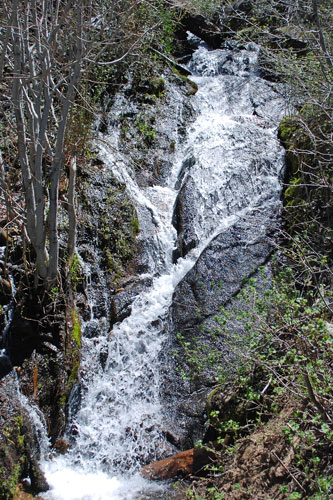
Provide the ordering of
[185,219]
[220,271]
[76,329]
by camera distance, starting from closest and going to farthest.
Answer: [76,329]
[220,271]
[185,219]

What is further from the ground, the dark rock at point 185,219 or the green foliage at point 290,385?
the dark rock at point 185,219

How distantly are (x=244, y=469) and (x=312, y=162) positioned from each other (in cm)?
560

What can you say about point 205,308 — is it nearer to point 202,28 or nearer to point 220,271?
point 220,271

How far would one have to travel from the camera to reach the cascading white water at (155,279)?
18.4 ft

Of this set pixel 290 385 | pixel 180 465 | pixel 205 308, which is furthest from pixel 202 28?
pixel 180 465

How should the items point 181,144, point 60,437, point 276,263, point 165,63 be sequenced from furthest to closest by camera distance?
point 165,63 < point 181,144 < point 276,263 < point 60,437

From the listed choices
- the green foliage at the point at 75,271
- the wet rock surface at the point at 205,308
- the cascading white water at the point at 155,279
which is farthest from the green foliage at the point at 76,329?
→ the wet rock surface at the point at 205,308

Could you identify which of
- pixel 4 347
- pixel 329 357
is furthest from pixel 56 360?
pixel 329 357

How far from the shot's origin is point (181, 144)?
10070 millimetres

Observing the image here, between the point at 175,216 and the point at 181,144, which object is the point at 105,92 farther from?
the point at 175,216

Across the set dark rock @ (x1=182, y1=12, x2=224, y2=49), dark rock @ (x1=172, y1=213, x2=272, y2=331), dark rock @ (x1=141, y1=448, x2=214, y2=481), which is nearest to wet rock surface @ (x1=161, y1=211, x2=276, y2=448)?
dark rock @ (x1=172, y1=213, x2=272, y2=331)

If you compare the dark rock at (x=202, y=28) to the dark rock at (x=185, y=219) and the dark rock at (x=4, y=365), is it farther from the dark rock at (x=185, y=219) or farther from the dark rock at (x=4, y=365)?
the dark rock at (x=4, y=365)

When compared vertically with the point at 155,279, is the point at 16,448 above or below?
below

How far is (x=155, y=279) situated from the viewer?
759 centimetres
